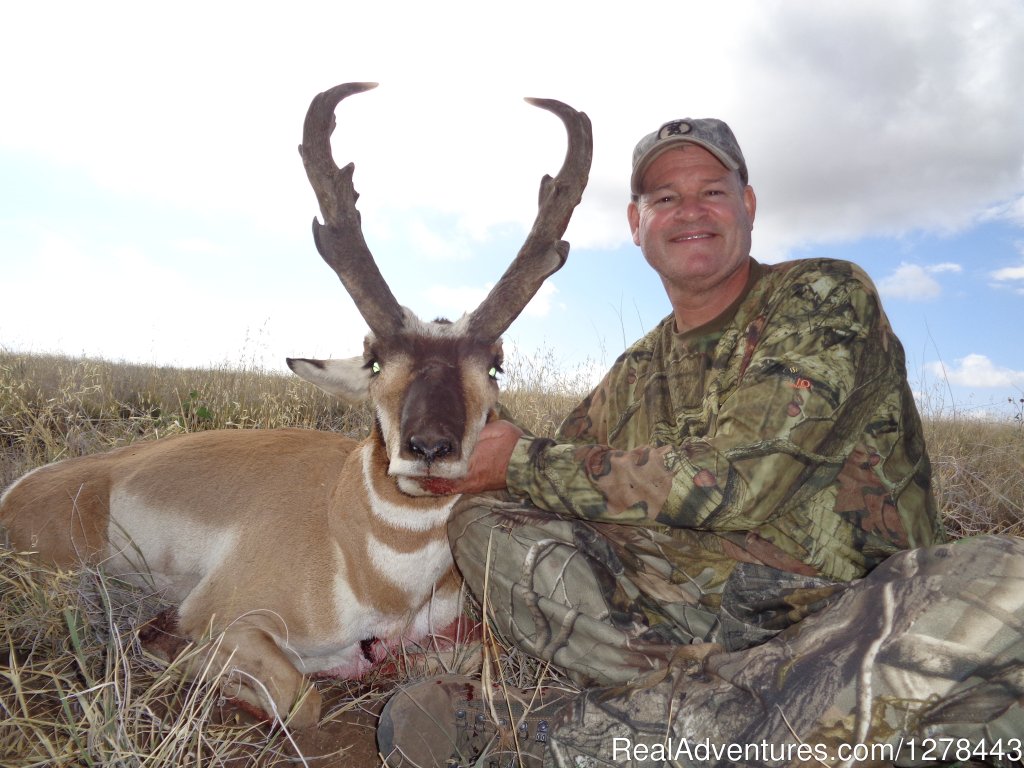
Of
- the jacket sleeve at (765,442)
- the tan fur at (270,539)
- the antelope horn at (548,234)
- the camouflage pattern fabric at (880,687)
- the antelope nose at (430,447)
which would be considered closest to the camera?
the camouflage pattern fabric at (880,687)

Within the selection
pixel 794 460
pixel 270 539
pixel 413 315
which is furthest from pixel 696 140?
pixel 270 539

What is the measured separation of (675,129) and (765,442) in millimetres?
2017

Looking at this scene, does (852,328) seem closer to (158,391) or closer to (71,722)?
(71,722)

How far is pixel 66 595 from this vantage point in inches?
140

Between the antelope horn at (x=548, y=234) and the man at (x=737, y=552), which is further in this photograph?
the antelope horn at (x=548, y=234)

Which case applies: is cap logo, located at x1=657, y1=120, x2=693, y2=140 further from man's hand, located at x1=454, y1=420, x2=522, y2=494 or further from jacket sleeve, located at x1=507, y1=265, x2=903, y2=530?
man's hand, located at x1=454, y1=420, x2=522, y2=494

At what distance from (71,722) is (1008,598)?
3.14 meters

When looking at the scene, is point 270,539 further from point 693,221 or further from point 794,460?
point 693,221

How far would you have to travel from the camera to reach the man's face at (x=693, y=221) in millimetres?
3811

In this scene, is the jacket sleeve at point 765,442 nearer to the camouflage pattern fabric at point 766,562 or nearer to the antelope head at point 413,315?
the camouflage pattern fabric at point 766,562

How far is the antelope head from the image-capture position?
11.5ft

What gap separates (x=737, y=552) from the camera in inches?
122

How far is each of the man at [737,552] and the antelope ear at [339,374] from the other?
3.21ft

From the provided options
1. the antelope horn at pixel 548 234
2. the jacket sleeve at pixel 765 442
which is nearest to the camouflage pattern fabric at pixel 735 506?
the jacket sleeve at pixel 765 442
